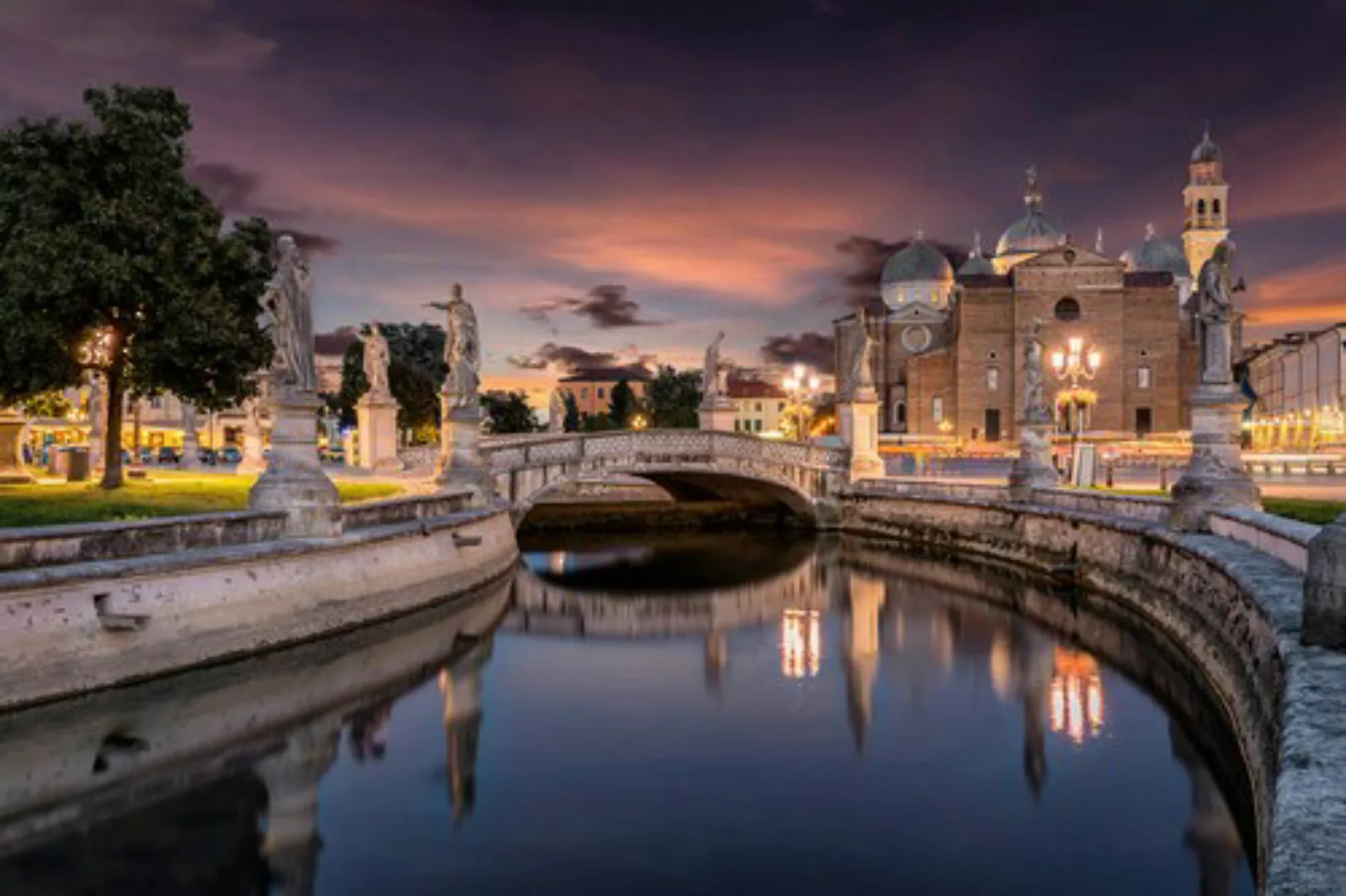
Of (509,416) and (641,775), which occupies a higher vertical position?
(509,416)

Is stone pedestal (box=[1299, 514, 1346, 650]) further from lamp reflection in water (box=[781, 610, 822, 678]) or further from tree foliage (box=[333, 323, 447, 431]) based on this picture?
tree foliage (box=[333, 323, 447, 431])

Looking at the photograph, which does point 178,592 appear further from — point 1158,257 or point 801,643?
point 1158,257

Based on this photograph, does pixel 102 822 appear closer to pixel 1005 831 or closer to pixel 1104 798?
pixel 1005 831

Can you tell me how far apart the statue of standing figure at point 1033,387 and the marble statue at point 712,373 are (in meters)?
10.8

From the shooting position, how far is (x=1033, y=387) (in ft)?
105

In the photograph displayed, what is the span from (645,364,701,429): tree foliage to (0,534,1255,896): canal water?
300 feet

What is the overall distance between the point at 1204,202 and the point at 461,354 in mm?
96504

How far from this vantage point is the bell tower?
105m

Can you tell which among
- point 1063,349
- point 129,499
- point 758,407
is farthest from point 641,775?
point 758,407

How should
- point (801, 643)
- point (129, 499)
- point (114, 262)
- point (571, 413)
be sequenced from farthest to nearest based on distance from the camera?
point (571, 413) → point (114, 262) → point (129, 499) → point (801, 643)

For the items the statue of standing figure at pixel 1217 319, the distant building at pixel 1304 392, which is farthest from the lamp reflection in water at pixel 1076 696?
the distant building at pixel 1304 392

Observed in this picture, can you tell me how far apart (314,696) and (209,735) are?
7.09 feet

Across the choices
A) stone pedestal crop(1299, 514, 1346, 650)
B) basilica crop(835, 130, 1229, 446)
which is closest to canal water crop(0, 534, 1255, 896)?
stone pedestal crop(1299, 514, 1346, 650)

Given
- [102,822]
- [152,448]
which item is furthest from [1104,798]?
[152,448]
